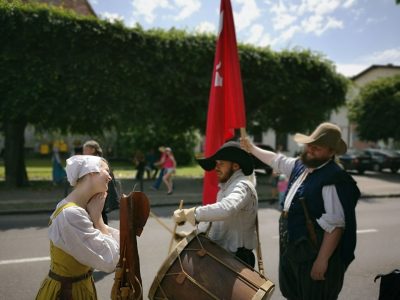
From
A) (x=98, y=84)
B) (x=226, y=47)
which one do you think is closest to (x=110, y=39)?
(x=98, y=84)

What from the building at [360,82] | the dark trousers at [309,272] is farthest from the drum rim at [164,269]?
the building at [360,82]

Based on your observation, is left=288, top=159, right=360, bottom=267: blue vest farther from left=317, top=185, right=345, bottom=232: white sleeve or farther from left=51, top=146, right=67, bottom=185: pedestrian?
left=51, top=146, right=67, bottom=185: pedestrian

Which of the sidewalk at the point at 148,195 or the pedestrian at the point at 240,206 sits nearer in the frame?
the pedestrian at the point at 240,206

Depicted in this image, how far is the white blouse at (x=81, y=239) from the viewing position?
7.67ft

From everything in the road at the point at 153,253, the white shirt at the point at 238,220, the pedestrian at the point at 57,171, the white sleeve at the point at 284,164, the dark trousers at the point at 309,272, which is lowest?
the road at the point at 153,253

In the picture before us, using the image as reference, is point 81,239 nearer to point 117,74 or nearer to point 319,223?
point 319,223

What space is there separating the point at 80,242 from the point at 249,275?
1.21 meters

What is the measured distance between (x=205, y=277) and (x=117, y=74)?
1190cm

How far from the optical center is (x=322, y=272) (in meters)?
3.05

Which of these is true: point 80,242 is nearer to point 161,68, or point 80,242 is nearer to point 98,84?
point 98,84

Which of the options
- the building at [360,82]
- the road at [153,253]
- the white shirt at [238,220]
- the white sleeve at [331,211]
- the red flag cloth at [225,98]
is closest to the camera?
the white sleeve at [331,211]

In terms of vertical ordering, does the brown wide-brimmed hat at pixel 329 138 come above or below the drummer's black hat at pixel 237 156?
above

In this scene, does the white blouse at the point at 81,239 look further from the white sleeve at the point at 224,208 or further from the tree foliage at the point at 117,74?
the tree foliage at the point at 117,74

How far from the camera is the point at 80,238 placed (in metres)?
2.34
